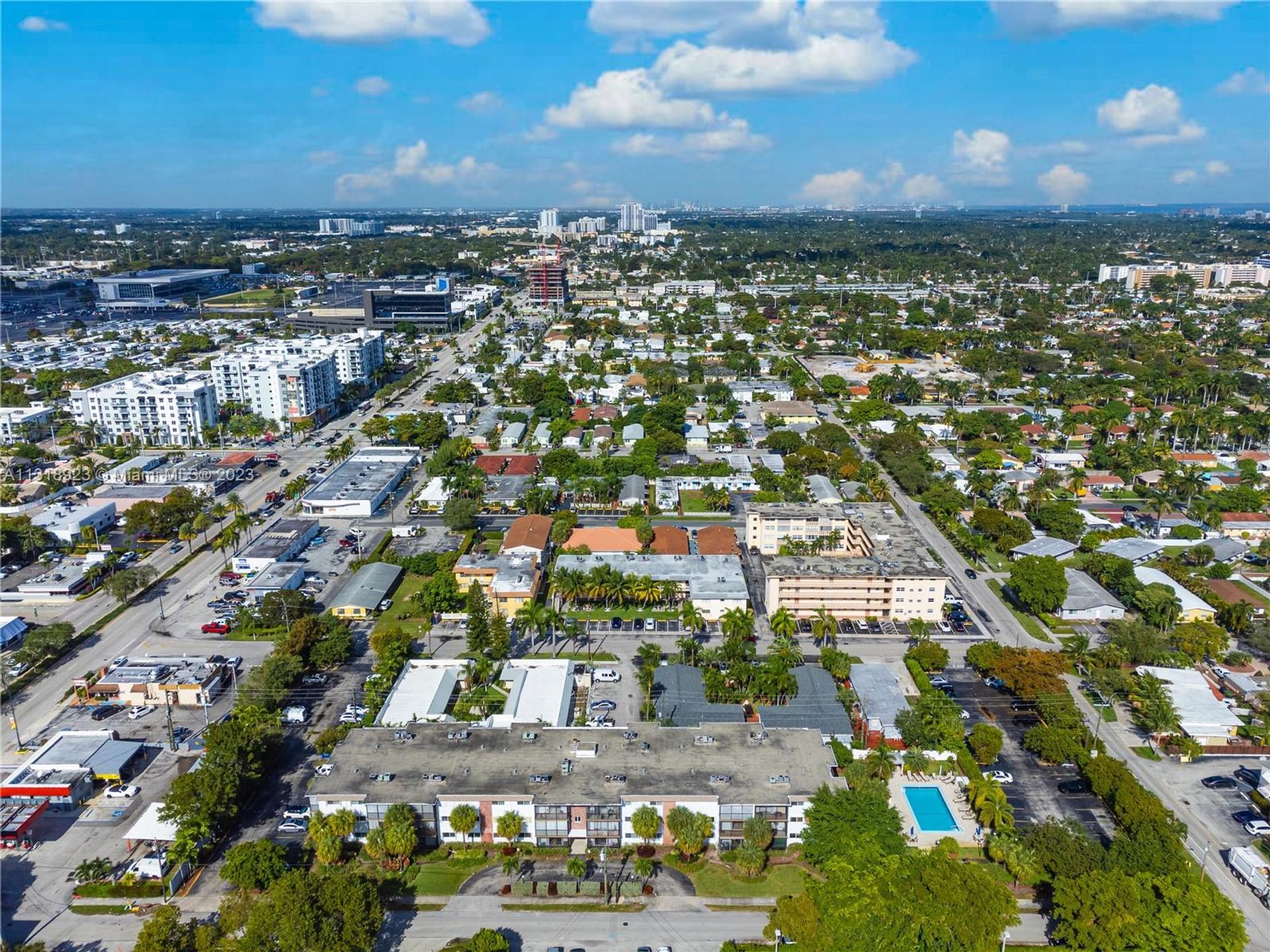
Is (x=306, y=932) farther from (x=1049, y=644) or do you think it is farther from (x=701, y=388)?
(x=701, y=388)

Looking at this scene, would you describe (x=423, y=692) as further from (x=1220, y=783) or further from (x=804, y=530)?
(x=1220, y=783)

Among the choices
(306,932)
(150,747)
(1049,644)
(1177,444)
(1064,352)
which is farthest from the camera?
(1064,352)

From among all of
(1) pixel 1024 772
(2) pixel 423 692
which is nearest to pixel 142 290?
(2) pixel 423 692

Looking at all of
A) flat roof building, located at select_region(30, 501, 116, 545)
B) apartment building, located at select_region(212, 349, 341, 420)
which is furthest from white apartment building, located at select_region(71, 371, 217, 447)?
flat roof building, located at select_region(30, 501, 116, 545)

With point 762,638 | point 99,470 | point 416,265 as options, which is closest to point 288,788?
point 762,638

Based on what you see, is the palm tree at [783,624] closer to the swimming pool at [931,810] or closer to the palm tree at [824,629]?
the palm tree at [824,629]

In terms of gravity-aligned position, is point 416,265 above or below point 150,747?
above

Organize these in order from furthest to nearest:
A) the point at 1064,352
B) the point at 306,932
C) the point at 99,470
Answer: the point at 1064,352 < the point at 99,470 < the point at 306,932

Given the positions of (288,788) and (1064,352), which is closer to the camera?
(288,788)
